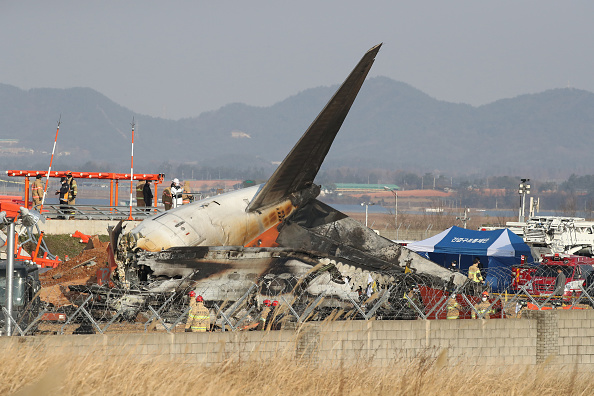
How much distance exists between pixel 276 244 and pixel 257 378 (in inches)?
428

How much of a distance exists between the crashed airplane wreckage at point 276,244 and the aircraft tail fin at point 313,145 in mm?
32

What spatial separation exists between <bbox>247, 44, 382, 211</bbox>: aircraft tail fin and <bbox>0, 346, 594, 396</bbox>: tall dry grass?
30.3 ft

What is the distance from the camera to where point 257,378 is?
12547 mm

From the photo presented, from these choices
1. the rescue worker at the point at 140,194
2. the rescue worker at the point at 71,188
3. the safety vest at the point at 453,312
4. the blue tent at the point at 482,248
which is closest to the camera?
the safety vest at the point at 453,312

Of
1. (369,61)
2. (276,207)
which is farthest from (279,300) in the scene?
(369,61)

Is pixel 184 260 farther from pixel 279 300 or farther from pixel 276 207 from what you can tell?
pixel 276 207

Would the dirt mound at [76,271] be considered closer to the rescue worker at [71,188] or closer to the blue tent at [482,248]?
the rescue worker at [71,188]

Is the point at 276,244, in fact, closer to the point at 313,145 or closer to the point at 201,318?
the point at 313,145

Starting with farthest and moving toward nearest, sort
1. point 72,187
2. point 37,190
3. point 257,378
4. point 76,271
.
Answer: point 72,187
point 37,190
point 76,271
point 257,378

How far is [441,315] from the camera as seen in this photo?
19297 millimetres

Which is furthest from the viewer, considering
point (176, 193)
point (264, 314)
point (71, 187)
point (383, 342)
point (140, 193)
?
point (140, 193)

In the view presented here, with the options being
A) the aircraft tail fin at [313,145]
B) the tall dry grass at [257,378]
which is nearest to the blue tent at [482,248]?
the aircraft tail fin at [313,145]

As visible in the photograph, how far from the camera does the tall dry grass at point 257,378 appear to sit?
1138 centimetres

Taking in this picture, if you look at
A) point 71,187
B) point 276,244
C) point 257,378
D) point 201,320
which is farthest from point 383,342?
point 71,187
